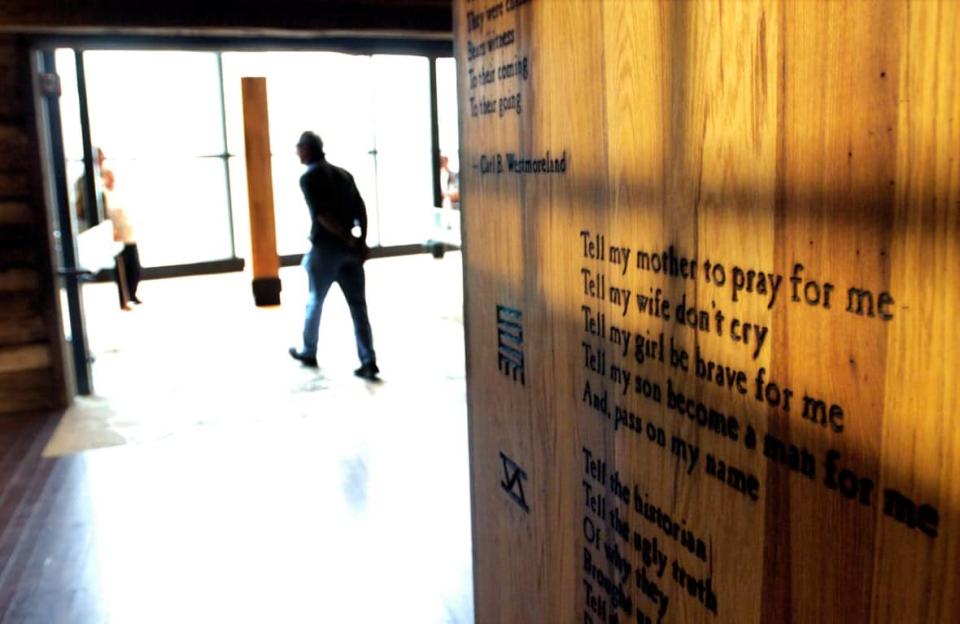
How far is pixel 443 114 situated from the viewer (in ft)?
46.6

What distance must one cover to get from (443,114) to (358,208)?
8.18m

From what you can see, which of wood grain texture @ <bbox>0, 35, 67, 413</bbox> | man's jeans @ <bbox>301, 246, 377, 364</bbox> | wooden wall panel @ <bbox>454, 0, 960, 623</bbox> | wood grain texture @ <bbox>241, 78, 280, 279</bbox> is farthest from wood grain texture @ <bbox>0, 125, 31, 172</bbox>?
wooden wall panel @ <bbox>454, 0, 960, 623</bbox>

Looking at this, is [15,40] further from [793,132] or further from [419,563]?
[793,132]

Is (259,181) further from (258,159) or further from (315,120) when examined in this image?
(315,120)

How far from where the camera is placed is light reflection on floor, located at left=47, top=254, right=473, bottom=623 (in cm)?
336

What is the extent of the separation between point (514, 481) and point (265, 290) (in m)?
7.96

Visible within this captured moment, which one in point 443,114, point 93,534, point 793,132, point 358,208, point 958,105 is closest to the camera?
point 958,105

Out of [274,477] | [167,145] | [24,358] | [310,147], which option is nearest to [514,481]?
[274,477]

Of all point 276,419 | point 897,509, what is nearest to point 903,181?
point 897,509

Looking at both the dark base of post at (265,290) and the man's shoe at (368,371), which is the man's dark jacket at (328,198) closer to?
the man's shoe at (368,371)

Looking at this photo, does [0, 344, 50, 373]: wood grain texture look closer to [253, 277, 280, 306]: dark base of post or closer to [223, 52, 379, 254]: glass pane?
[253, 277, 280, 306]: dark base of post

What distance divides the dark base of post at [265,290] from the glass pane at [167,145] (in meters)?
3.48

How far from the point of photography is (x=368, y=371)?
6.49 metres

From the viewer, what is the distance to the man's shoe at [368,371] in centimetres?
646
